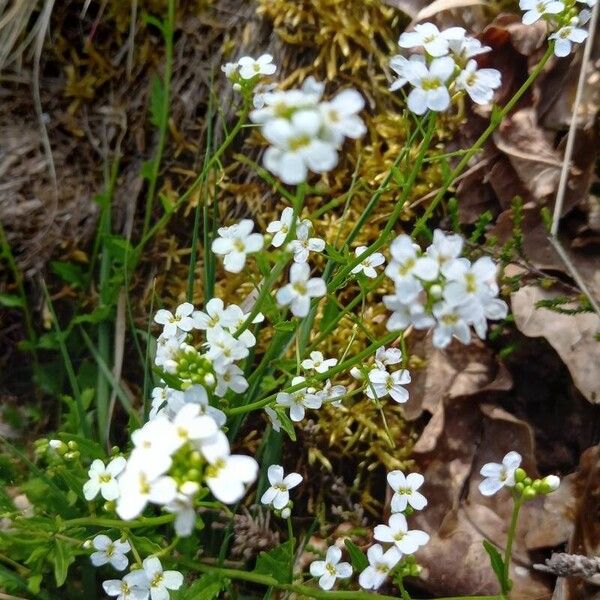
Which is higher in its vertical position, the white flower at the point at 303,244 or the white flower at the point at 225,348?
the white flower at the point at 303,244

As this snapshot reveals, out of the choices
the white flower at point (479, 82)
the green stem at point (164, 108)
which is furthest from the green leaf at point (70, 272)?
the white flower at point (479, 82)

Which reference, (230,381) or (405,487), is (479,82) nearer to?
(230,381)

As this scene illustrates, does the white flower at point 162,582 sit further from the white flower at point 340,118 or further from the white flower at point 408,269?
the white flower at point 340,118

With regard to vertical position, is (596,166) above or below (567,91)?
below

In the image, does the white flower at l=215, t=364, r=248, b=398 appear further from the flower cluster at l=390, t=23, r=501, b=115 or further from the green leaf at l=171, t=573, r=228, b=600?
the flower cluster at l=390, t=23, r=501, b=115

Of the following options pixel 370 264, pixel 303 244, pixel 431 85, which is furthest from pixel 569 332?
pixel 431 85

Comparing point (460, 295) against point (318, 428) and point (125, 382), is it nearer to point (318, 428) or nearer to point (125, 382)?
point (318, 428)

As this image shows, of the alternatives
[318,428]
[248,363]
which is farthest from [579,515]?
[248,363]
